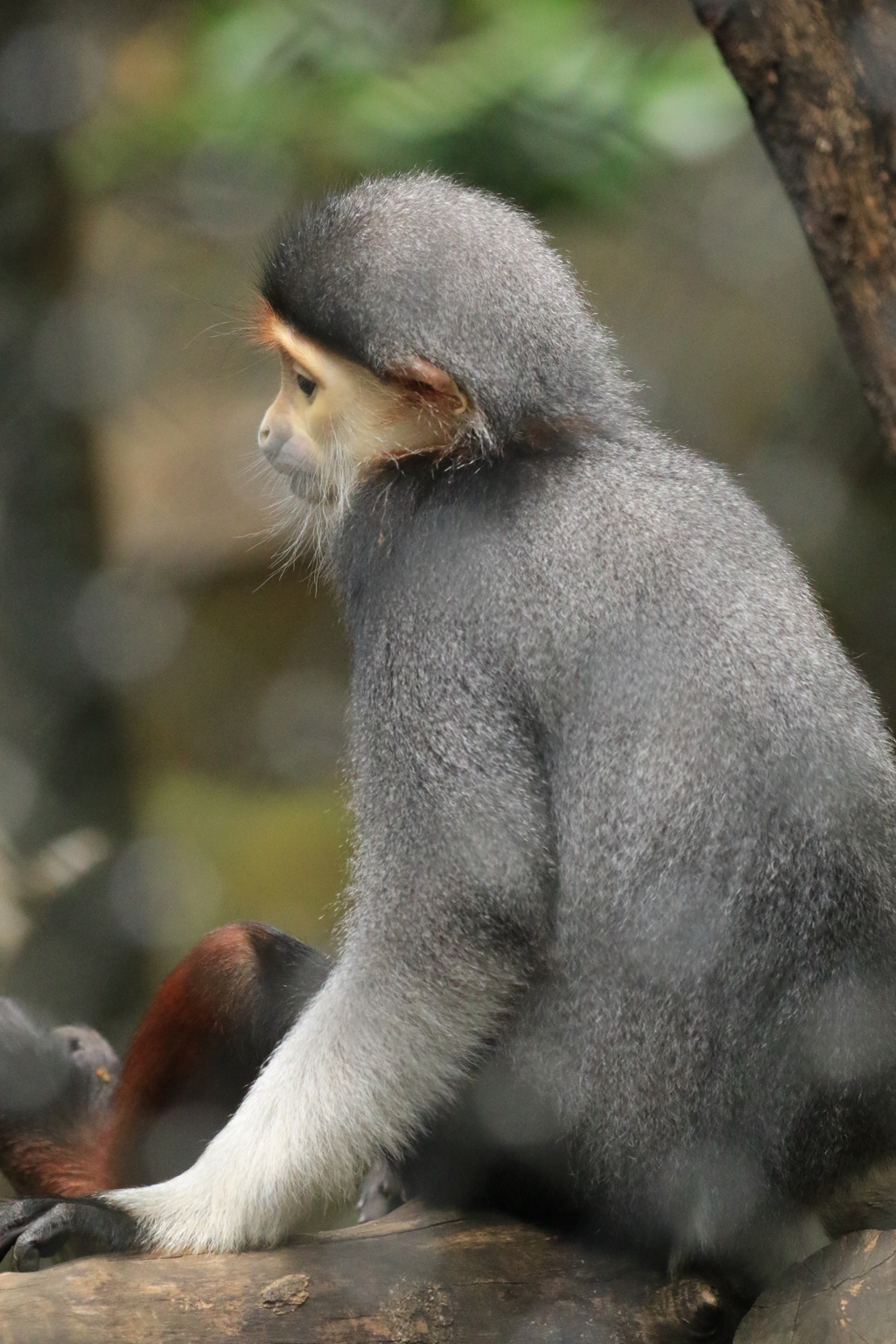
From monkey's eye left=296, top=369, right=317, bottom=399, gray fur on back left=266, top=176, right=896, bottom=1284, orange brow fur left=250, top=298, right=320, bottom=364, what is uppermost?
orange brow fur left=250, top=298, right=320, bottom=364

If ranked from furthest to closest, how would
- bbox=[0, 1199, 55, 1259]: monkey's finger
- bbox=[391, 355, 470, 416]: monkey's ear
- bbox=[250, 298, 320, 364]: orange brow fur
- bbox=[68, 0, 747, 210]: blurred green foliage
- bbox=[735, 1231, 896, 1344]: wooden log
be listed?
bbox=[68, 0, 747, 210]: blurred green foliage, bbox=[250, 298, 320, 364]: orange brow fur, bbox=[391, 355, 470, 416]: monkey's ear, bbox=[0, 1199, 55, 1259]: monkey's finger, bbox=[735, 1231, 896, 1344]: wooden log

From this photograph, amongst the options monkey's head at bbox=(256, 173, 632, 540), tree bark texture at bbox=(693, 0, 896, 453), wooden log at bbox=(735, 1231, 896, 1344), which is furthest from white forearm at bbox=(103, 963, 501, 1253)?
tree bark texture at bbox=(693, 0, 896, 453)

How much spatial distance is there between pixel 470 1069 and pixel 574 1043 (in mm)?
94

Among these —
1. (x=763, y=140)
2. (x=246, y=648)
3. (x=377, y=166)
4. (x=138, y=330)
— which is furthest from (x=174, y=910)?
(x=763, y=140)

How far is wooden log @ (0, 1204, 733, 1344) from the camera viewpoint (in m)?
0.91

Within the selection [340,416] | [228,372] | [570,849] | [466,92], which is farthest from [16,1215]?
[228,372]

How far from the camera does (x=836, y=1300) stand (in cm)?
93

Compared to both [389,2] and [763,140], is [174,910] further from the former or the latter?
→ [763,140]

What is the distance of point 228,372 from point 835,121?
1569mm

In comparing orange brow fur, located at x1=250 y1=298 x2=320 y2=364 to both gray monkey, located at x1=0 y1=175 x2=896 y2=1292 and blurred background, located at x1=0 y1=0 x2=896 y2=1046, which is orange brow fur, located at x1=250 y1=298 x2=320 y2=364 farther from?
blurred background, located at x1=0 y1=0 x2=896 y2=1046

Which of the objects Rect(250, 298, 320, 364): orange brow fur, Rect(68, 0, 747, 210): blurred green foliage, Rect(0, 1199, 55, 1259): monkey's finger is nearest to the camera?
Rect(0, 1199, 55, 1259): monkey's finger

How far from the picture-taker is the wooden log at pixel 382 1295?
91 centimetres

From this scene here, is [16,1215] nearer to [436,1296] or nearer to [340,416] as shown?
[436,1296]

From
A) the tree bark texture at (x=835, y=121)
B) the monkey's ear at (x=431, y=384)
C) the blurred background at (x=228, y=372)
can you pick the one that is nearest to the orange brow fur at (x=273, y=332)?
the monkey's ear at (x=431, y=384)
